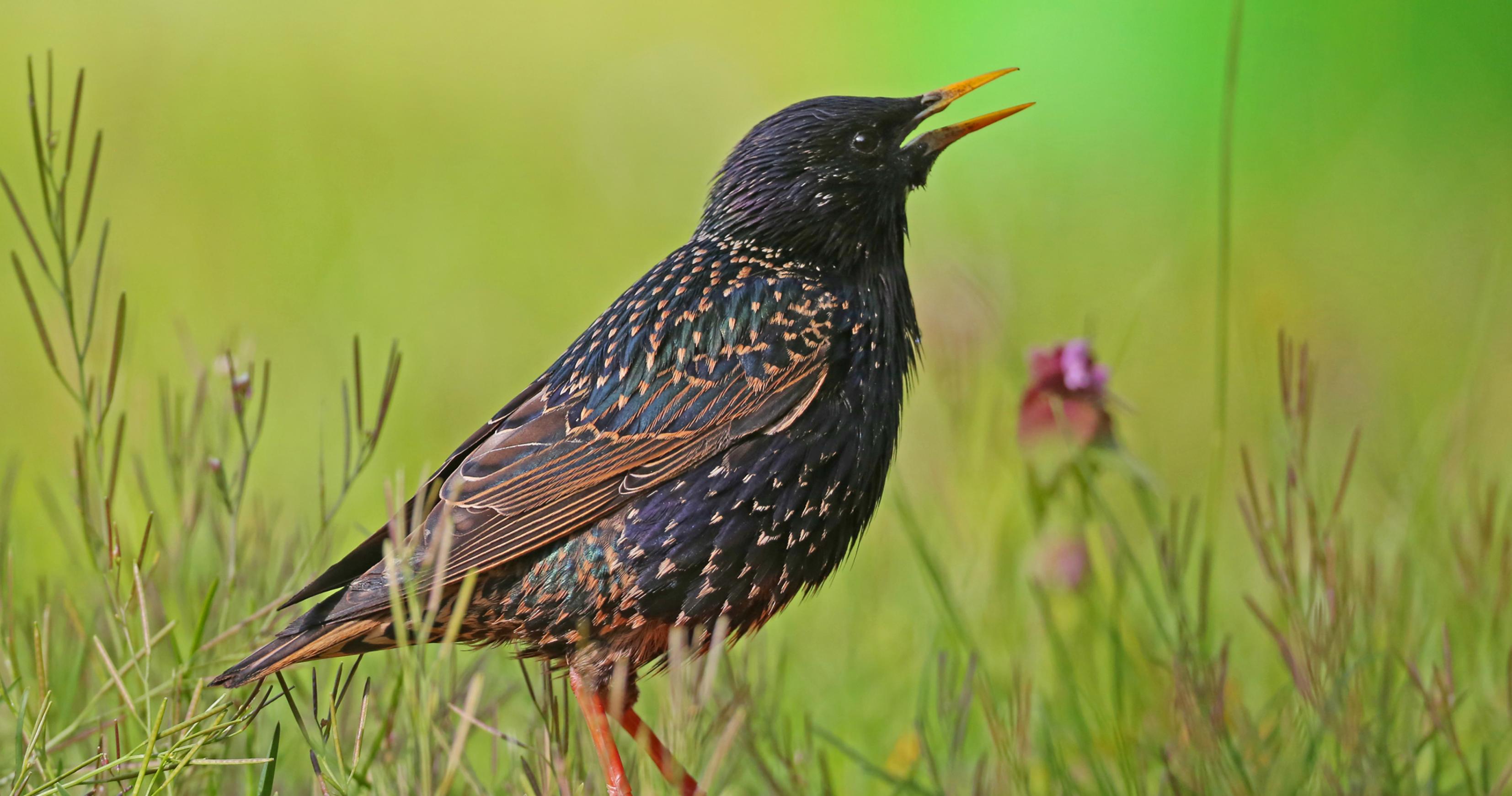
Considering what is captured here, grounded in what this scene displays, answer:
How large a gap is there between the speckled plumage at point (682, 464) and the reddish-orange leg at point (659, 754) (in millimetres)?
169

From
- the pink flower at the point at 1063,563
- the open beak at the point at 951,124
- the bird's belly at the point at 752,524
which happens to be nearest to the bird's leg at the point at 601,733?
the bird's belly at the point at 752,524

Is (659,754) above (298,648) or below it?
below

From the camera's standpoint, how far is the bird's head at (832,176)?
10.7 ft

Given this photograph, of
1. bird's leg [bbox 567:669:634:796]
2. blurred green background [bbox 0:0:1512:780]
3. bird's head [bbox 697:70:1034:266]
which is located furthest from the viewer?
blurred green background [bbox 0:0:1512:780]

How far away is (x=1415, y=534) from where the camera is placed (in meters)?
3.74

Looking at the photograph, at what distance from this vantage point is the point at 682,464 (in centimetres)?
291

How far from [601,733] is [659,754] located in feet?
0.85

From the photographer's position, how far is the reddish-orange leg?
2258 mm

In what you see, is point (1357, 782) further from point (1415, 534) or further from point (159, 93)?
point (159, 93)

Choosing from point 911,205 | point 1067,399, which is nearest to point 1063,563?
point 1067,399

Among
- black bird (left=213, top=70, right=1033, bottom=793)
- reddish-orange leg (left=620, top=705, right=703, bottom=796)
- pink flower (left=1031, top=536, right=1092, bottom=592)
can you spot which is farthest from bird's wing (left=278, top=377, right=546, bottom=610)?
pink flower (left=1031, top=536, right=1092, bottom=592)

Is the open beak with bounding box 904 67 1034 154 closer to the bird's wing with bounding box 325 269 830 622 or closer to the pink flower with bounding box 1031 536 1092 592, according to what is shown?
the bird's wing with bounding box 325 269 830 622

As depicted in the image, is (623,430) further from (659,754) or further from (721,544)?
(659,754)

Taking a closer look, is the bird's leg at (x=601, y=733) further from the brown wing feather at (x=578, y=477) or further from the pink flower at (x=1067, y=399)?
the pink flower at (x=1067, y=399)
